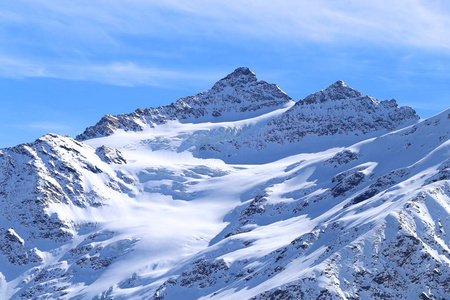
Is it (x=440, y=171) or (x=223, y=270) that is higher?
(x=440, y=171)

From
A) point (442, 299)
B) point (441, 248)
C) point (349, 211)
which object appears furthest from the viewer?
point (349, 211)

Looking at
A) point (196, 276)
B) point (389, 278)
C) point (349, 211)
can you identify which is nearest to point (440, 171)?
point (349, 211)

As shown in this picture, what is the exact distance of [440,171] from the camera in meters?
182

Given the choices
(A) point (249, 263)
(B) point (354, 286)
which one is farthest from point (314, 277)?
(A) point (249, 263)

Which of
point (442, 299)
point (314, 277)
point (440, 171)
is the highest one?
point (440, 171)

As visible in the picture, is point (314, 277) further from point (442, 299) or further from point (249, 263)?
point (249, 263)

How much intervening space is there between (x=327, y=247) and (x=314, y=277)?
1620cm

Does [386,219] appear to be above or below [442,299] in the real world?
above

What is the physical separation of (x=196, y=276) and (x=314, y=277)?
56505 millimetres

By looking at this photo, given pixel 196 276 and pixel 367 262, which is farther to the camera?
pixel 196 276

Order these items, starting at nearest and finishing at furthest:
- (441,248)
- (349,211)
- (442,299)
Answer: (442,299)
(441,248)
(349,211)

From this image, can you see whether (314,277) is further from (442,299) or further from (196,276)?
(196,276)

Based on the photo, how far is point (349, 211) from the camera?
18062cm

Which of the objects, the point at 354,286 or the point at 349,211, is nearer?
the point at 354,286
